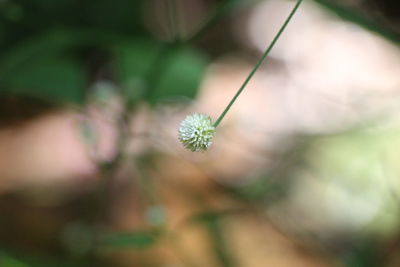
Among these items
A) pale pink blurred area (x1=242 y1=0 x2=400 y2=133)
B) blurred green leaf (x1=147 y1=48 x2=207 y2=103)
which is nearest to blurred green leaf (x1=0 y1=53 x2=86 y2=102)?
blurred green leaf (x1=147 y1=48 x2=207 y2=103)

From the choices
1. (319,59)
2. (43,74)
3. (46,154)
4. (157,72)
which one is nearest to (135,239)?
(157,72)

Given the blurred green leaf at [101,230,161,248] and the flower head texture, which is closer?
the flower head texture

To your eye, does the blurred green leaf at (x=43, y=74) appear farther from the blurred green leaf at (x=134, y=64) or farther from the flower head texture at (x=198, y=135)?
the flower head texture at (x=198, y=135)

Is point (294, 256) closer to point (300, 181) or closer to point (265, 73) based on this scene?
point (300, 181)

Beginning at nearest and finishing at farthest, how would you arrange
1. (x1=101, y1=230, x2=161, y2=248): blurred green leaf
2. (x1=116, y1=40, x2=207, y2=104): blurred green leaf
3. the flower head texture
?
the flower head texture < (x1=101, y1=230, x2=161, y2=248): blurred green leaf < (x1=116, y1=40, x2=207, y2=104): blurred green leaf

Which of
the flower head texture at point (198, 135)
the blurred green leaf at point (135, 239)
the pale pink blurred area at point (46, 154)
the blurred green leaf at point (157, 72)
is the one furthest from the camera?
the pale pink blurred area at point (46, 154)

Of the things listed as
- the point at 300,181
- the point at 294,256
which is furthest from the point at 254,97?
the point at 294,256

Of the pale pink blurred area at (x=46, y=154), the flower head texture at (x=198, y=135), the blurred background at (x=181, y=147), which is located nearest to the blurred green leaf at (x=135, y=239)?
the blurred background at (x=181, y=147)

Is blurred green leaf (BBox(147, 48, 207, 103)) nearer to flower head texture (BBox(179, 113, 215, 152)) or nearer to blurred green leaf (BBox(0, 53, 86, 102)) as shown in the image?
blurred green leaf (BBox(0, 53, 86, 102))
